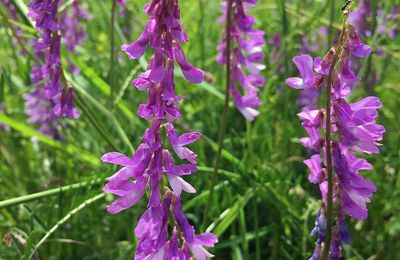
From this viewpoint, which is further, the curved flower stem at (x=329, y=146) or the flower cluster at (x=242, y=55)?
the flower cluster at (x=242, y=55)

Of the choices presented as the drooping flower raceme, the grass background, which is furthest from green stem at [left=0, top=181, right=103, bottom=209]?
the drooping flower raceme

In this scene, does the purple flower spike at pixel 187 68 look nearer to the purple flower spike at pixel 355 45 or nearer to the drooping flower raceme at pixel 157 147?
the drooping flower raceme at pixel 157 147

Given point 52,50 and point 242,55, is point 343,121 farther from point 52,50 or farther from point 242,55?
point 52,50

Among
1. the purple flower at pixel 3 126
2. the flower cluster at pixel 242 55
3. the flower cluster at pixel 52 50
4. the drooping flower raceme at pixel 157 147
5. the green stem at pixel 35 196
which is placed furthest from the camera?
the purple flower at pixel 3 126

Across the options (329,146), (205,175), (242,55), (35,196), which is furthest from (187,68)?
(205,175)

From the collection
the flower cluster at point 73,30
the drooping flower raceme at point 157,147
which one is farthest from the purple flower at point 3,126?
the drooping flower raceme at point 157,147

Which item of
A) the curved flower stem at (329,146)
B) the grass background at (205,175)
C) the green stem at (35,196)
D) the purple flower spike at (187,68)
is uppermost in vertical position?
the purple flower spike at (187,68)
